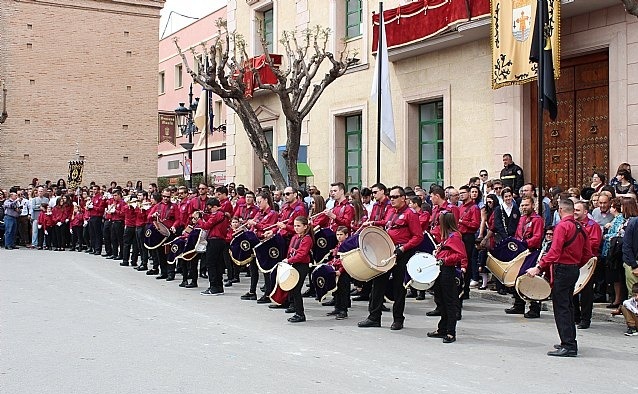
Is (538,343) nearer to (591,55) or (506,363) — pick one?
(506,363)

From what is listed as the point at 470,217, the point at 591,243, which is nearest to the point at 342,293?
the point at 470,217

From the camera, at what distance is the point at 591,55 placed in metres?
17.3

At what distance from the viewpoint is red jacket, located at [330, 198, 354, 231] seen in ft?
45.9

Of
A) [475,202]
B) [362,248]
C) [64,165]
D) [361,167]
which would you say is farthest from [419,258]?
[64,165]

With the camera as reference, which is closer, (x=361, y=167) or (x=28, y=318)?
(x=28, y=318)

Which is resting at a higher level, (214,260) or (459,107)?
(459,107)

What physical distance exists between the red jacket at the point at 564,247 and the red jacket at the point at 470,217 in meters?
4.23

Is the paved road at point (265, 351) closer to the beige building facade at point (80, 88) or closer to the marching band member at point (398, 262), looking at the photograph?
the marching band member at point (398, 262)

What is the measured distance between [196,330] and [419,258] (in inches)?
119

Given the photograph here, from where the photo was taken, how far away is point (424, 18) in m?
20.5

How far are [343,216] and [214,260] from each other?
8.62ft

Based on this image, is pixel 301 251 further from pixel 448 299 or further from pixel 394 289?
pixel 448 299

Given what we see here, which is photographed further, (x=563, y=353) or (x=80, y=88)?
(x=80, y=88)

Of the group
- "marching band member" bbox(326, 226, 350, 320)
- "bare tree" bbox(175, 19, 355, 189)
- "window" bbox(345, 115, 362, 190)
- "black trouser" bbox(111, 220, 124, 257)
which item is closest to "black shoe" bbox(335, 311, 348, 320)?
"marching band member" bbox(326, 226, 350, 320)
